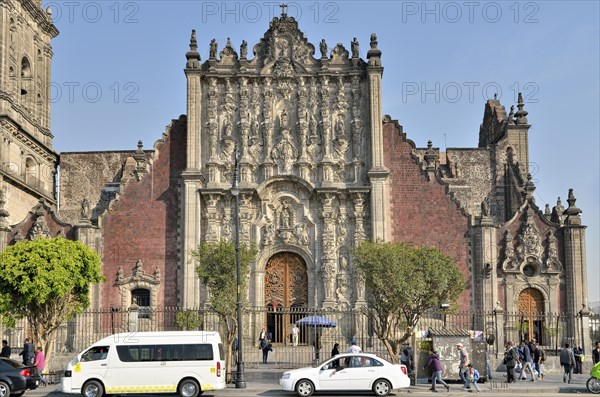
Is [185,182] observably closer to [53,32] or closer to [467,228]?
[467,228]

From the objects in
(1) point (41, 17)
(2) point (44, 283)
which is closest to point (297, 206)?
(2) point (44, 283)

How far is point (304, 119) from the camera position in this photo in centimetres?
4503

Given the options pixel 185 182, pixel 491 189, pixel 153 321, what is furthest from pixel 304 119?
pixel 491 189

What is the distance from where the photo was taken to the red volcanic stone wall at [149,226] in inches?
1737

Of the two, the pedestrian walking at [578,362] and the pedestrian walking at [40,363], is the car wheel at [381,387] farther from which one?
the pedestrian walking at [578,362]

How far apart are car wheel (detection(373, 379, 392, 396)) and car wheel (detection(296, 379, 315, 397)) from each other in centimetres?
197

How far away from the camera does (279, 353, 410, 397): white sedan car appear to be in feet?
85.6

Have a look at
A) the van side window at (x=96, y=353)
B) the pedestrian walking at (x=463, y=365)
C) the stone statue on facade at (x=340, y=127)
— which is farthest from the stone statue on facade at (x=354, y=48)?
the van side window at (x=96, y=353)

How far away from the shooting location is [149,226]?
1761 inches

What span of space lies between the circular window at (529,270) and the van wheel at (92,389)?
85.6 feet

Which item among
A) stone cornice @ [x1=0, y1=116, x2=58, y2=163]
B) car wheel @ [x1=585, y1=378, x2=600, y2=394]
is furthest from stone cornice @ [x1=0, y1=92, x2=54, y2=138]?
car wheel @ [x1=585, y1=378, x2=600, y2=394]

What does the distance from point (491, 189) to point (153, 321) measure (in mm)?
25035

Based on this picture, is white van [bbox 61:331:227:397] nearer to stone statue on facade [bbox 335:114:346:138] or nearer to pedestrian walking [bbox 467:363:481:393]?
pedestrian walking [bbox 467:363:481:393]

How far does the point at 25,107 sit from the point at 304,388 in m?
33.6
